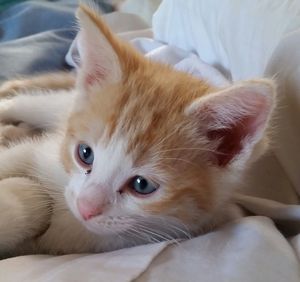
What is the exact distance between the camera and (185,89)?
91 centimetres

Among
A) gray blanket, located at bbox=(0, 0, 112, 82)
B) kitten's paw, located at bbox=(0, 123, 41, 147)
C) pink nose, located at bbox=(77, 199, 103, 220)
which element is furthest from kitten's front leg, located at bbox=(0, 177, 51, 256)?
gray blanket, located at bbox=(0, 0, 112, 82)

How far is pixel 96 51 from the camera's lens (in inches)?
36.4

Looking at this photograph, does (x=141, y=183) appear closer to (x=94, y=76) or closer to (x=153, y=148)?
(x=153, y=148)

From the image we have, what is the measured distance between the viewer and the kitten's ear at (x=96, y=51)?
2.89 ft

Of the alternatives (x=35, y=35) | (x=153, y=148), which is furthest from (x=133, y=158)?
(x=35, y=35)

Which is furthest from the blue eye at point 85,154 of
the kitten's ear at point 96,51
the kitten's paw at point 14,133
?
the kitten's paw at point 14,133

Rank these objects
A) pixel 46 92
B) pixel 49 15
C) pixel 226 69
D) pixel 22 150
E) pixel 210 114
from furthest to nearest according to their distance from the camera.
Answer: pixel 49 15, pixel 46 92, pixel 226 69, pixel 22 150, pixel 210 114

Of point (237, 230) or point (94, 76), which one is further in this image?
point (94, 76)

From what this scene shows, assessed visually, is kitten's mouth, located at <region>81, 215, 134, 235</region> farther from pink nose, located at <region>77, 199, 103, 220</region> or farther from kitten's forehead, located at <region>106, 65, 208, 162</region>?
kitten's forehead, located at <region>106, 65, 208, 162</region>

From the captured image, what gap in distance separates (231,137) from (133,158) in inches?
6.6

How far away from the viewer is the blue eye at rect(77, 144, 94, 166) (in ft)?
2.90

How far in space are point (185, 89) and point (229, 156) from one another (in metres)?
0.14

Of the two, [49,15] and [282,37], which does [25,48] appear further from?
[282,37]

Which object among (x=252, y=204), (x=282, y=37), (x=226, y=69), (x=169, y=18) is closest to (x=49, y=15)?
(x=169, y=18)
